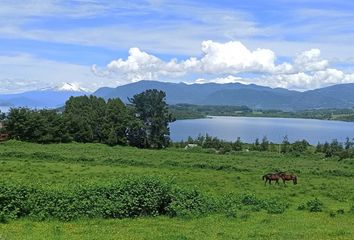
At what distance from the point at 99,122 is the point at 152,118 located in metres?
9.16

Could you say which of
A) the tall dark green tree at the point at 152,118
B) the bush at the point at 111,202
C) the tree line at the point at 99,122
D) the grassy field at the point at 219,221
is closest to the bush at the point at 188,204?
the bush at the point at 111,202

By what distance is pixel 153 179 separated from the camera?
69.9 feet

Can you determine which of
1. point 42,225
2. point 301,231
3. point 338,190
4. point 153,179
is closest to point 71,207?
point 42,225

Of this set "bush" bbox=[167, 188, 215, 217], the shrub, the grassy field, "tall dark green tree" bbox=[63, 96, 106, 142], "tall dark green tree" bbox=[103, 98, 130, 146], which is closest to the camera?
the grassy field

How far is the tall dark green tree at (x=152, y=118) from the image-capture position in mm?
80812

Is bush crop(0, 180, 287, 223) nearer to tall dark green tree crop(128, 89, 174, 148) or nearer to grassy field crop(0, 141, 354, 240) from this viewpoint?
grassy field crop(0, 141, 354, 240)

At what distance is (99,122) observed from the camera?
7925 cm

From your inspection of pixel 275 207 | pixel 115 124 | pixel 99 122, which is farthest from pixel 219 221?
pixel 99 122

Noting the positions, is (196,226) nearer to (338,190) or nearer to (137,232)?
(137,232)

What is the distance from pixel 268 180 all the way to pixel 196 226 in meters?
20.0

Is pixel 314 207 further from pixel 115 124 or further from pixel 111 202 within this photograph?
pixel 115 124

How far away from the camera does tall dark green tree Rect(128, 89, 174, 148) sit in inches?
3182

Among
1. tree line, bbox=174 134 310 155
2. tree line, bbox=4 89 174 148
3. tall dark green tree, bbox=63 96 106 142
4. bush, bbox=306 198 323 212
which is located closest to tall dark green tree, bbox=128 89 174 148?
tree line, bbox=4 89 174 148

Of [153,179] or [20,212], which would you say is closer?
[20,212]
